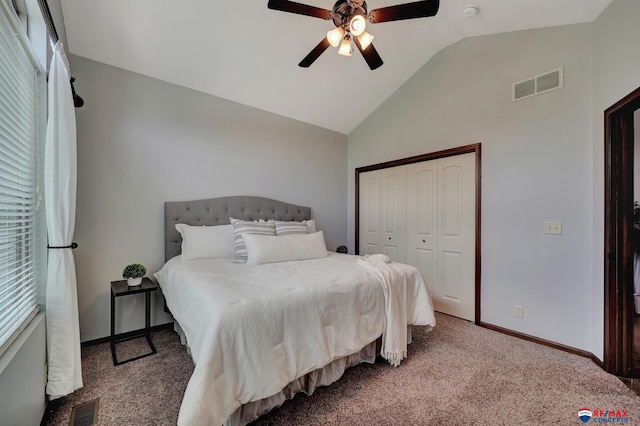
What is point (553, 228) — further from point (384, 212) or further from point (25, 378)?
point (25, 378)

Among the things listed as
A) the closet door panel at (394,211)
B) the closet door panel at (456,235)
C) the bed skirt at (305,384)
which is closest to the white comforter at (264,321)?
the bed skirt at (305,384)

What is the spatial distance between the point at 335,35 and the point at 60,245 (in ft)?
7.34

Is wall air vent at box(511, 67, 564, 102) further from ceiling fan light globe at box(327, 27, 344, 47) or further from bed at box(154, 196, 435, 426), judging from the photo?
bed at box(154, 196, 435, 426)

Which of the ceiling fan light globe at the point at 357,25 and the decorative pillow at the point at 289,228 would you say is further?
the decorative pillow at the point at 289,228

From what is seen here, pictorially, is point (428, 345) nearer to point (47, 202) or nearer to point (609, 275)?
point (609, 275)

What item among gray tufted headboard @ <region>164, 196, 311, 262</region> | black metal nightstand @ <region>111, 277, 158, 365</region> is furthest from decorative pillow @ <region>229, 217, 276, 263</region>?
black metal nightstand @ <region>111, 277, 158, 365</region>

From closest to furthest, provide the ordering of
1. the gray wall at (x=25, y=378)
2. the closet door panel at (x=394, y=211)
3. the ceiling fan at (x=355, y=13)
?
the gray wall at (x=25, y=378)
the ceiling fan at (x=355, y=13)
the closet door panel at (x=394, y=211)

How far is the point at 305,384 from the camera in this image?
177cm

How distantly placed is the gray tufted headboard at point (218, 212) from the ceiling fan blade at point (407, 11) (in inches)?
91.3

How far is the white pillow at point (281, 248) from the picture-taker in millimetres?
2537

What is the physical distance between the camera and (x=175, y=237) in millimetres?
2842

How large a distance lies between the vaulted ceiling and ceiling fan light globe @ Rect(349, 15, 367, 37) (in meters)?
0.91

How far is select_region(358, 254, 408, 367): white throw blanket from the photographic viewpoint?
80.7 inches

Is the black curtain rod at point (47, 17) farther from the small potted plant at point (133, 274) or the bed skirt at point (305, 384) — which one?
the bed skirt at point (305, 384)
